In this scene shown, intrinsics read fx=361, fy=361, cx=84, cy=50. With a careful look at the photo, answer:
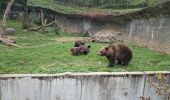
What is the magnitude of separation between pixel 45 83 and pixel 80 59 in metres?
2.60

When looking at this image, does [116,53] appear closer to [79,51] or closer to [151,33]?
[79,51]

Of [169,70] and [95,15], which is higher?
[95,15]

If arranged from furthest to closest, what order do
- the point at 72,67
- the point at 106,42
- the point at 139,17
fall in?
the point at 106,42 → the point at 139,17 → the point at 72,67

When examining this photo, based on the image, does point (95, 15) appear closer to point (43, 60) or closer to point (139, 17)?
point (139, 17)

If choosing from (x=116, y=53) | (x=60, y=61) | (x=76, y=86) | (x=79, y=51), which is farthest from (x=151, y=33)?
(x=76, y=86)

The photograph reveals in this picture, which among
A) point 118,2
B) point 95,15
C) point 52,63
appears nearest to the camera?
point 52,63

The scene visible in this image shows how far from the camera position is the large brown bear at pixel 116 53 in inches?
366

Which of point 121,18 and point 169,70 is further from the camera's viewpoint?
point 121,18

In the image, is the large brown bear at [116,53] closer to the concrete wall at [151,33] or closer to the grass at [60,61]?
the grass at [60,61]

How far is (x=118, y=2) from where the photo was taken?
24.3m

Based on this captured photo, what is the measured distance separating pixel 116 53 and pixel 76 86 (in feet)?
5.37

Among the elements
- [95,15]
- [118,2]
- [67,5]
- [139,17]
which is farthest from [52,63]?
[67,5]

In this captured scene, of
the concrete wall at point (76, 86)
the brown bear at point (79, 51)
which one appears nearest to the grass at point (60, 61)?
the brown bear at point (79, 51)

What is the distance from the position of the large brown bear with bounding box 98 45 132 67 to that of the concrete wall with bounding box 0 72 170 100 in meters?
0.88
